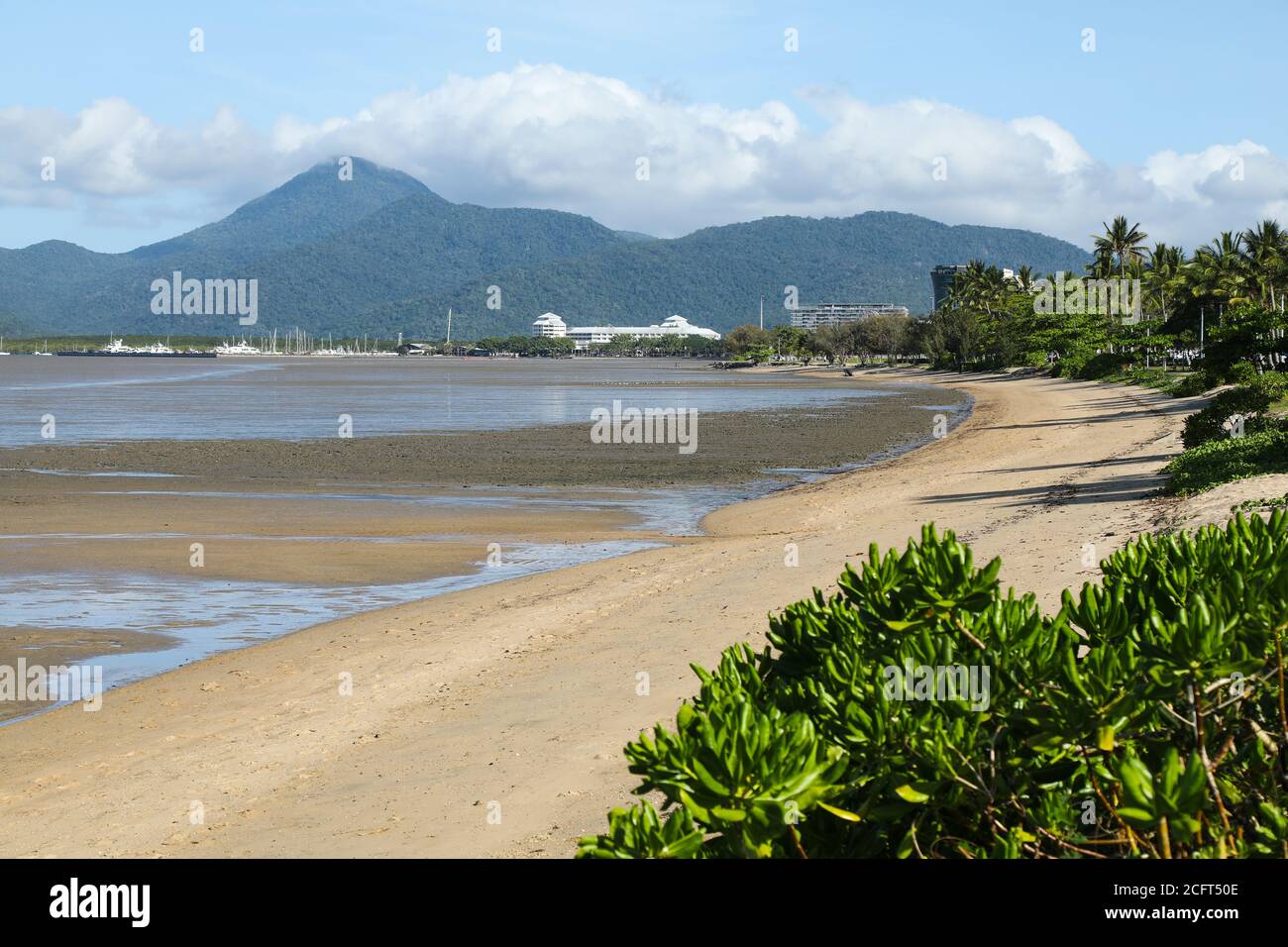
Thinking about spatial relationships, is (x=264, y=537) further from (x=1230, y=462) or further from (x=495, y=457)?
(x=495, y=457)

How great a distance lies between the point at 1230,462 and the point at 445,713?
13.7 m

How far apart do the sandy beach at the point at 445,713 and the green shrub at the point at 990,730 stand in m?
3.39

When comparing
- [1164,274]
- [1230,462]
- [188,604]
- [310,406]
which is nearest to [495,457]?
[188,604]

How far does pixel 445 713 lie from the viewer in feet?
34.0

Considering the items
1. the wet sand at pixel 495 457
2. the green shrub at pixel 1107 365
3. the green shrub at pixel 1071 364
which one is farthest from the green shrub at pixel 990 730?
the green shrub at pixel 1071 364

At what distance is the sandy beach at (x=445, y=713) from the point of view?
24.9ft

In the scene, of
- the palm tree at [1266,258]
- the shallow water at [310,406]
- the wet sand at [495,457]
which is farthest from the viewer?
the palm tree at [1266,258]

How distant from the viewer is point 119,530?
938 inches

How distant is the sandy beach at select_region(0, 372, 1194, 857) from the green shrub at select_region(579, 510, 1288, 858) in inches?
133

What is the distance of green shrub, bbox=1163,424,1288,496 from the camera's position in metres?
18.2

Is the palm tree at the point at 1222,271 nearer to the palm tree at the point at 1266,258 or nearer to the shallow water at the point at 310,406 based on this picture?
the palm tree at the point at 1266,258

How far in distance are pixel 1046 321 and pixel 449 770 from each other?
347 ft

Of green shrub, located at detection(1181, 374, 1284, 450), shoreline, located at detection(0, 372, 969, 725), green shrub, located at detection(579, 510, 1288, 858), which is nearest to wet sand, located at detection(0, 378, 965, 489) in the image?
shoreline, located at detection(0, 372, 969, 725)
